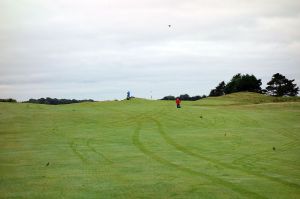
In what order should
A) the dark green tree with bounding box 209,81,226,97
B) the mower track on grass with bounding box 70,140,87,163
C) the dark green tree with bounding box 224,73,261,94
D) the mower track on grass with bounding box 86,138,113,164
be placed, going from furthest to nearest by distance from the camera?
the dark green tree with bounding box 209,81,226,97, the dark green tree with bounding box 224,73,261,94, the mower track on grass with bounding box 70,140,87,163, the mower track on grass with bounding box 86,138,113,164

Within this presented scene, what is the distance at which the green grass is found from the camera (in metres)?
14.4

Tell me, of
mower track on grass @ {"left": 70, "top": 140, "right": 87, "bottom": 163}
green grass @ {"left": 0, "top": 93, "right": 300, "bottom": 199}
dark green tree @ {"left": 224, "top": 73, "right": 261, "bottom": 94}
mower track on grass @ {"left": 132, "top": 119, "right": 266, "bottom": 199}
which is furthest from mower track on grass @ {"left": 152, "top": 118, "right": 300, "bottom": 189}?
dark green tree @ {"left": 224, "top": 73, "right": 261, "bottom": 94}

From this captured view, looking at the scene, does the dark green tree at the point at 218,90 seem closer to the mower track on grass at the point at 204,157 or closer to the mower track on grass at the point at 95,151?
the mower track on grass at the point at 204,157

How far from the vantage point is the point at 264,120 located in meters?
44.6

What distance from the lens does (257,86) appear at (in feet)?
550

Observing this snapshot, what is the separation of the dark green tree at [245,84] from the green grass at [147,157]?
12161cm

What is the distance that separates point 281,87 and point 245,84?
25429mm

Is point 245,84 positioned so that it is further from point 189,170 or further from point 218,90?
point 189,170

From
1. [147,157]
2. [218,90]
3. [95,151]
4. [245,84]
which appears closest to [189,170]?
[147,157]

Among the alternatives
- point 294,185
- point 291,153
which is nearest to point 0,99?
point 291,153

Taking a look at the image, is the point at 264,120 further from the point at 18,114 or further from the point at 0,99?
the point at 0,99

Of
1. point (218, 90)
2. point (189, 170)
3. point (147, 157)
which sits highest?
point (218, 90)

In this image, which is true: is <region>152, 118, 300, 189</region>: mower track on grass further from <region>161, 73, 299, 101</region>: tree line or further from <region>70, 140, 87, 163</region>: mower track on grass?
<region>161, 73, 299, 101</region>: tree line

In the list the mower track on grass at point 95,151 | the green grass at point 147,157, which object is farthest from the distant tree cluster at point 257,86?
the mower track on grass at point 95,151
